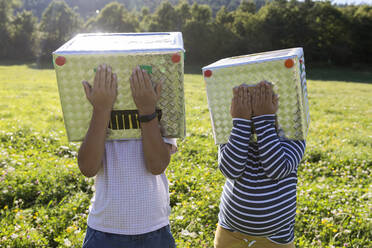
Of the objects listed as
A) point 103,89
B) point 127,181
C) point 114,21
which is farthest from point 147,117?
point 114,21

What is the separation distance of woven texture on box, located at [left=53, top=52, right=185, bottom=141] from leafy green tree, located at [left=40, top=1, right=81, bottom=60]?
37280 millimetres

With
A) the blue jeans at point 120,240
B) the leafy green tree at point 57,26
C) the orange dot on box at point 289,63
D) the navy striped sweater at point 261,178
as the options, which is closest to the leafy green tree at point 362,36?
the leafy green tree at point 57,26

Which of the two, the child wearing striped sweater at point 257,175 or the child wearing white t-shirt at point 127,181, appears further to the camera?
the child wearing striped sweater at point 257,175

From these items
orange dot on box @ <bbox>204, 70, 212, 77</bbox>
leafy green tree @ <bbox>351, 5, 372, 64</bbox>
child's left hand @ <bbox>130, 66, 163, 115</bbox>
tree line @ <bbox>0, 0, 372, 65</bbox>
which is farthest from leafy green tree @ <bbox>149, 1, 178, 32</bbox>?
child's left hand @ <bbox>130, 66, 163, 115</bbox>

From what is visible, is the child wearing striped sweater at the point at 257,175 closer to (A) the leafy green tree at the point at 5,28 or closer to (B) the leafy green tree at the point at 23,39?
(B) the leafy green tree at the point at 23,39

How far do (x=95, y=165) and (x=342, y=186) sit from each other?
3385 mm

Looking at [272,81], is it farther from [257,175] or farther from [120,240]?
[120,240]

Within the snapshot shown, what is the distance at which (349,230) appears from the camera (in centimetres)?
293

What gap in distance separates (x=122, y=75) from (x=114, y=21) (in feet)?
131

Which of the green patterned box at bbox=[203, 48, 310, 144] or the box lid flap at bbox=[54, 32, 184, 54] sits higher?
the box lid flap at bbox=[54, 32, 184, 54]

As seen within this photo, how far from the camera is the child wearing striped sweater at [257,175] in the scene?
5.47 ft

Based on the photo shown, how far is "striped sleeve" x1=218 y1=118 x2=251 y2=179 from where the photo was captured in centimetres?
167

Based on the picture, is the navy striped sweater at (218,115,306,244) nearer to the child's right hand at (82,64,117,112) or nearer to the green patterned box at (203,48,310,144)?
the green patterned box at (203,48,310,144)

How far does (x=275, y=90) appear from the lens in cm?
165
